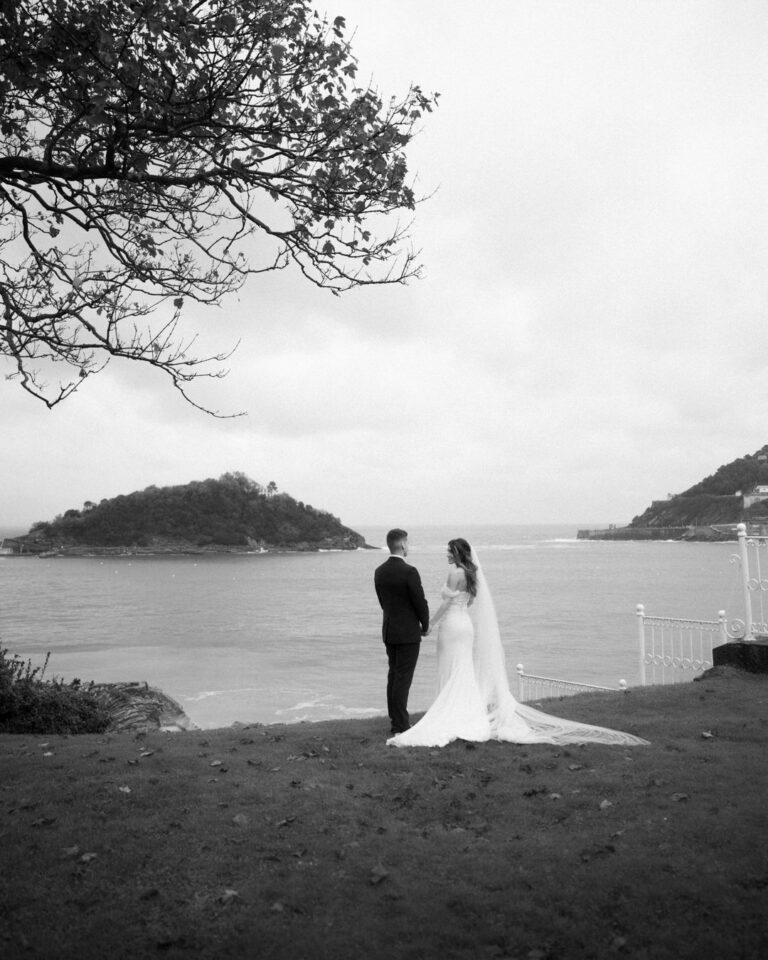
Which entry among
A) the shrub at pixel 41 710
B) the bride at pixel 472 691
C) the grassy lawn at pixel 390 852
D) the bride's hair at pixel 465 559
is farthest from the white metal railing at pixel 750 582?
the shrub at pixel 41 710

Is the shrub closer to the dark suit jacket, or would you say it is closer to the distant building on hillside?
the dark suit jacket

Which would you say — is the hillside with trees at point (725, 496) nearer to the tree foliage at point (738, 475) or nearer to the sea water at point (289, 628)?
the tree foliage at point (738, 475)

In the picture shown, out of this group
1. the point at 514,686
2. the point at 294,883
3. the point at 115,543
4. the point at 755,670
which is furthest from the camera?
the point at 115,543

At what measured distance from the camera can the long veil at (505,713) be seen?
903cm

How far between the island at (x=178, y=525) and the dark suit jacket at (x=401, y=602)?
15673 centimetres

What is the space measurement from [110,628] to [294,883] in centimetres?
4953

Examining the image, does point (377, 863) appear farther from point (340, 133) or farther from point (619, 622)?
point (619, 622)

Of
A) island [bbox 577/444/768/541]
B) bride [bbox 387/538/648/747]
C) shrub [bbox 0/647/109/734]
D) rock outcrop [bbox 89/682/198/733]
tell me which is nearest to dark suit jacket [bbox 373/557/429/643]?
bride [bbox 387/538/648/747]

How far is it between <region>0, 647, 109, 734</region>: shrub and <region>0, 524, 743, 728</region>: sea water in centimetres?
905

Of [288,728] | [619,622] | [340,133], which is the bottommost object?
[619,622]

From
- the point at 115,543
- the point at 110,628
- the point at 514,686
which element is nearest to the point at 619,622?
the point at 514,686

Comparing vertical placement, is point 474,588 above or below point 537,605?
above

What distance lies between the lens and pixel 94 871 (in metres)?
5.41

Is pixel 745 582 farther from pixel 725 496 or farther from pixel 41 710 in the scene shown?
pixel 725 496
